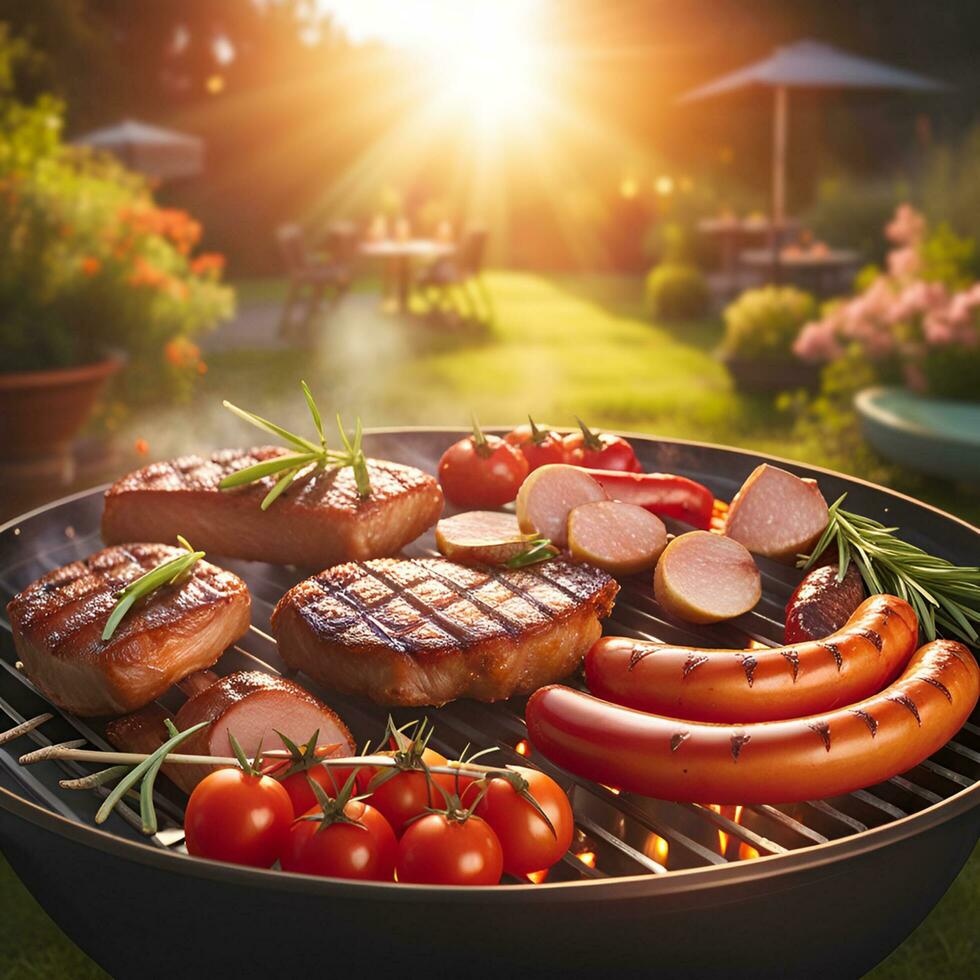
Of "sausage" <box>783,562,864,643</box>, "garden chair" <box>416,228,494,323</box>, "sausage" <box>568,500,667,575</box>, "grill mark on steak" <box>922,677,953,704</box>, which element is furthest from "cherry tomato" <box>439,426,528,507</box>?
"garden chair" <box>416,228,494,323</box>

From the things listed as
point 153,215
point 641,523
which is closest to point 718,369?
point 153,215

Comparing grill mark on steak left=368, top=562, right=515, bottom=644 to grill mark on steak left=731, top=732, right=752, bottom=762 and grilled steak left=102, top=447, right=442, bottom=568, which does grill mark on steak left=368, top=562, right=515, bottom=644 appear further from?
grill mark on steak left=731, top=732, right=752, bottom=762

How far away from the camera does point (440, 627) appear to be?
228 centimetres

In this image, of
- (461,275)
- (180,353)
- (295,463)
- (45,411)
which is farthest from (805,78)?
(295,463)

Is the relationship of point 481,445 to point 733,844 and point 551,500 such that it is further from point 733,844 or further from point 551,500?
point 733,844

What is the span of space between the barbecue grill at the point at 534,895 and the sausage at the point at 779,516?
2.27ft

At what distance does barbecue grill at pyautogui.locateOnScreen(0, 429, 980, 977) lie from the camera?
1.53m

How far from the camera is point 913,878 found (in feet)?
5.84

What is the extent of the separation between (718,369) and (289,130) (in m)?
15.4

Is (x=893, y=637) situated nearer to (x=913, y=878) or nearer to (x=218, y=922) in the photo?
(x=913, y=878)

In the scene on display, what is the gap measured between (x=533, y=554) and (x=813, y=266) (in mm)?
12053

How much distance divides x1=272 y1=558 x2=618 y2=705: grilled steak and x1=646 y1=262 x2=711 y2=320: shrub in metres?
12.5

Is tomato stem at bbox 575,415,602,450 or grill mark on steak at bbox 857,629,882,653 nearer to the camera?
grill mark on steak at bbox 857,629,882,653

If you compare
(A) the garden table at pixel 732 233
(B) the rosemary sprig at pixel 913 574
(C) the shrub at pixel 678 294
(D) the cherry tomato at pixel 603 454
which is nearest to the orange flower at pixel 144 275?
(D) the cherry tomato at pixel 603 454
